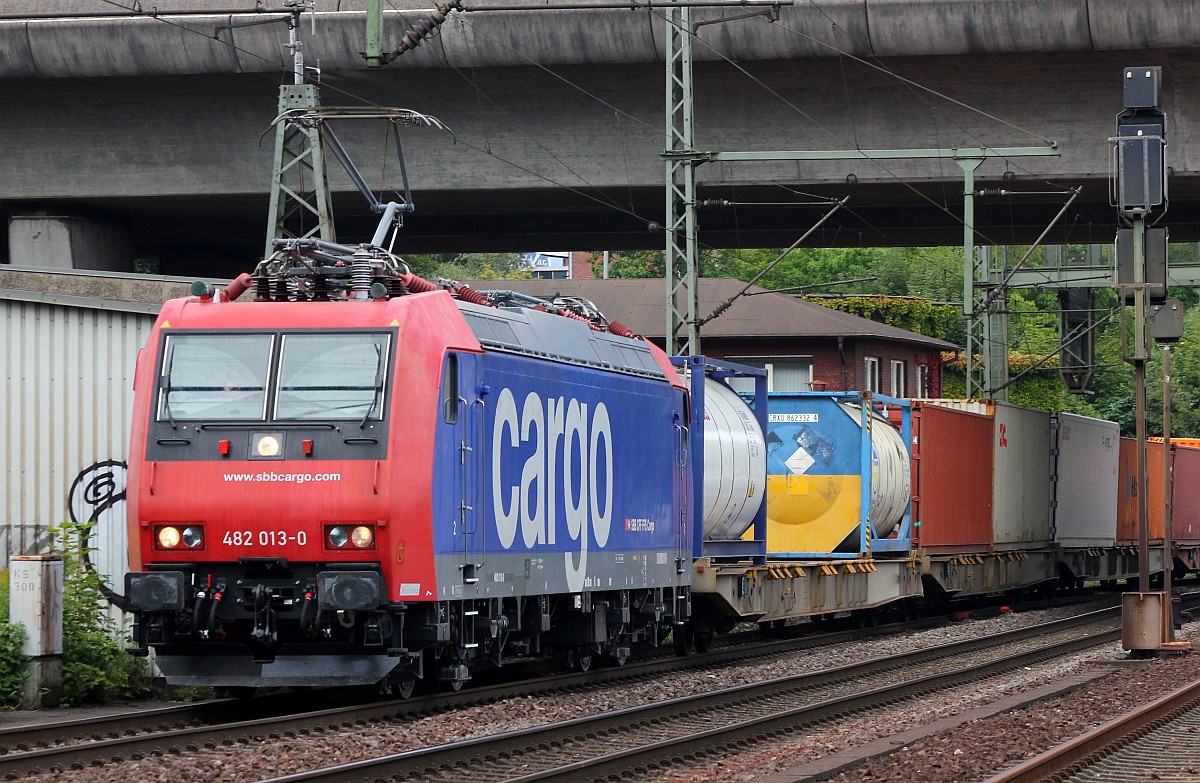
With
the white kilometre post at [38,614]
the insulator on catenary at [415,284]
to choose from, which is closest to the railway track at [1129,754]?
the insulator on catenary at [415,284]

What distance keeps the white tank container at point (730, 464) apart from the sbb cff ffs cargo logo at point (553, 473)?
3359 mm

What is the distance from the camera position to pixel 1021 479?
3098cm

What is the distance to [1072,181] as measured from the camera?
1024 inches

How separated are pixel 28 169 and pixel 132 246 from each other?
3307 mm

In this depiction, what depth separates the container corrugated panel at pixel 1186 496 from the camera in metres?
39.3

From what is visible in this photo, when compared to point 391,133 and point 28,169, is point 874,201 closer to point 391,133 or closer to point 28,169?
point 391,133

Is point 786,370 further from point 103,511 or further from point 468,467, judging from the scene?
point 468,467

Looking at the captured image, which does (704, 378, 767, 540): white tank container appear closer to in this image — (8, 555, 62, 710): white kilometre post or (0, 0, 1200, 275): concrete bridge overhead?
(0, 0, 1200, 275): concrete bridge overhead

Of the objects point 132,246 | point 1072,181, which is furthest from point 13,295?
point 1072,181

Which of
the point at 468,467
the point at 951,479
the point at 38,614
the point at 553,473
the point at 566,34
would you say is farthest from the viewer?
the point at 951,479

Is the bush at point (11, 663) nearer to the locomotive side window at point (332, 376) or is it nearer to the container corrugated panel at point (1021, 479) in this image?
the locomotive side window at point (332, 376)

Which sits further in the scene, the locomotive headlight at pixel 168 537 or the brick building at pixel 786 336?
the brick building at pixel 786 336

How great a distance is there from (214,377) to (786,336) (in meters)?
38.0

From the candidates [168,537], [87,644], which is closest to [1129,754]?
[168,537]
